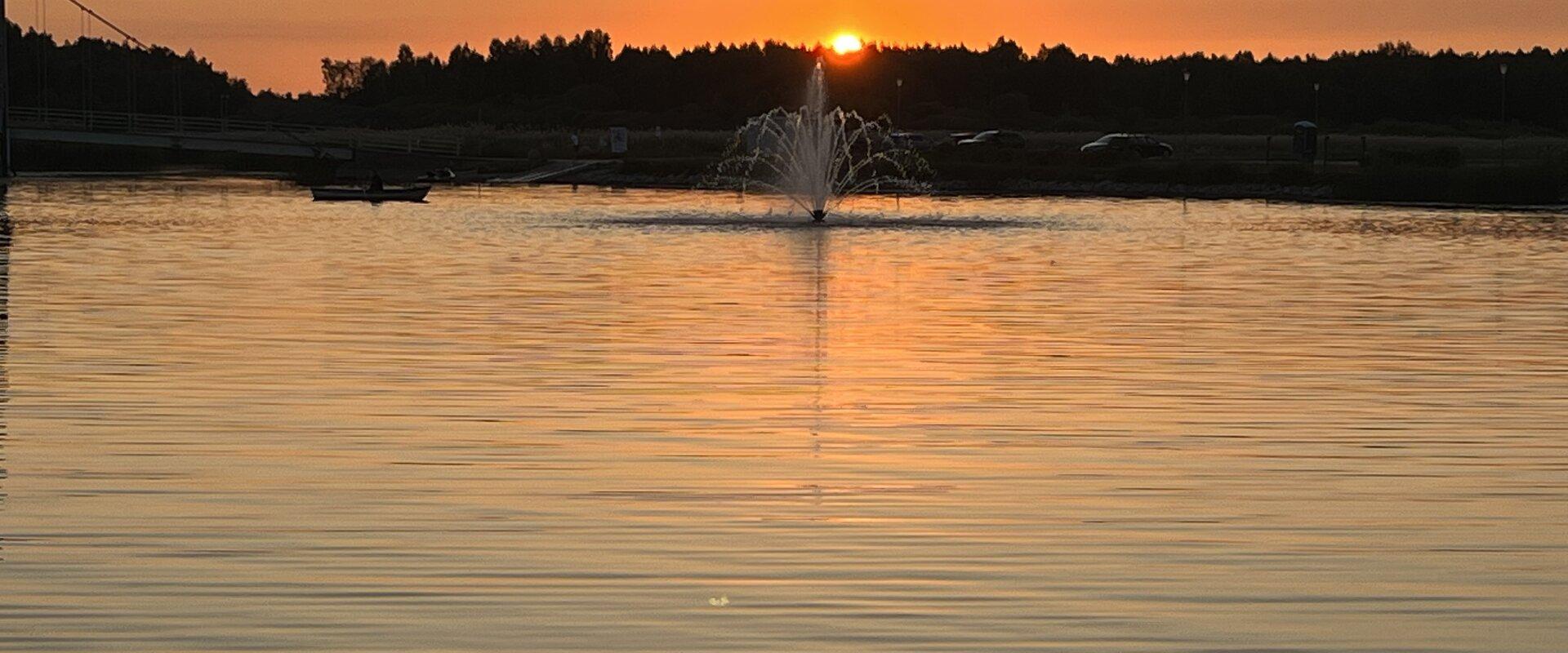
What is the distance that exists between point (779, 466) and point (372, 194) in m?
69.3

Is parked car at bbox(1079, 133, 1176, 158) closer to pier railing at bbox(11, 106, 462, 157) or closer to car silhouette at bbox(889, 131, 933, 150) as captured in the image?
car silhouette at bbox(889, 131, 933, 150)

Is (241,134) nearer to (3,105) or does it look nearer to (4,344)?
(3,105)

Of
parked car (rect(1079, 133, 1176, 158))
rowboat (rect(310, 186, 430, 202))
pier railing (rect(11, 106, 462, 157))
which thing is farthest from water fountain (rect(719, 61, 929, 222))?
pier railing (rect(11, 106, 462, 157))

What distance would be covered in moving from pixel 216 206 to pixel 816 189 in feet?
73.2

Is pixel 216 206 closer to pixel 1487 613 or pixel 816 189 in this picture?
pixel 816 189

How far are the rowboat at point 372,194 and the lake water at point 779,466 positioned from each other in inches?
1788

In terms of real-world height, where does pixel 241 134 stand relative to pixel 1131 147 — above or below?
above

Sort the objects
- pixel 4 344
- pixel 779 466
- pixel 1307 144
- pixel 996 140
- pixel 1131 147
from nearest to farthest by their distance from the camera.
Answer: pixel 779 466, pixel 4 344, pixel 1307 144, pixel 1131 147, pixel 996 140

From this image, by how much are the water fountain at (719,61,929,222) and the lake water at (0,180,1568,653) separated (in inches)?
1225

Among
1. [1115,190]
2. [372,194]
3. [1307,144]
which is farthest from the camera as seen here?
[1307,144]

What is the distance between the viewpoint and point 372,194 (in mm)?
84688

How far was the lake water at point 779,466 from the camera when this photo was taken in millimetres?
11867

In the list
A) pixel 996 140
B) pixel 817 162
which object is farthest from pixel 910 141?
pixel 817 162

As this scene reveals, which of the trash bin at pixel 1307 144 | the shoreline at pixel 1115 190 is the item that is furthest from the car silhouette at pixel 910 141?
the trash bin at pixel 1307 144
